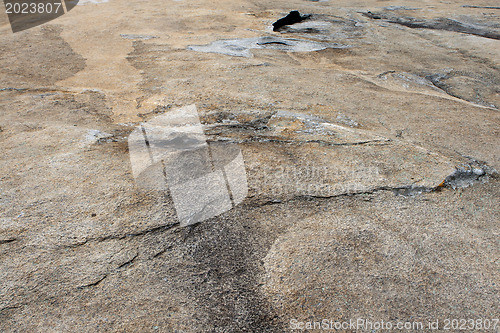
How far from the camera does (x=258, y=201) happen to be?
231cm

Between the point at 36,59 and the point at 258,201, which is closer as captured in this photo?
the point at 258,201

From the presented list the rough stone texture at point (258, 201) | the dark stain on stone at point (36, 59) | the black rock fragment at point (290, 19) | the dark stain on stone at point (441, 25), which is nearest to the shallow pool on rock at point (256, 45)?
the rough stone texture at point (258, 201)

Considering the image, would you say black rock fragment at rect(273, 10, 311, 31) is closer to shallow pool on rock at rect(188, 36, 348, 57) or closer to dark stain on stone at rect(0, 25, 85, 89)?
shallow pool on rock at rect(188, 36, 348, 57)

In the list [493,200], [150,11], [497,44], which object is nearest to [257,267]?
[493,200]

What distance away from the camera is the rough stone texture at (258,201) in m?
1.72

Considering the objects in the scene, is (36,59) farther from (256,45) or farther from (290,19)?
(290,19)

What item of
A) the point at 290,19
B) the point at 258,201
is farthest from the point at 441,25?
the point at 258,201

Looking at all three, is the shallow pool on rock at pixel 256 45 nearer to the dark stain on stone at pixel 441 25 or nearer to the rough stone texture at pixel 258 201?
the rough stone texture at pixel 258 201

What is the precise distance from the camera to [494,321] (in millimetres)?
1634

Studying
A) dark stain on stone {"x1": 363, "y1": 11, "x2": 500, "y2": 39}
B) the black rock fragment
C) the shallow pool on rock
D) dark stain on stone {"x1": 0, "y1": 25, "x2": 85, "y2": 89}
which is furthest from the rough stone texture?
dark stain on stone {"x1": 363, "y1": 11, "x2": 500, "y2": 39}

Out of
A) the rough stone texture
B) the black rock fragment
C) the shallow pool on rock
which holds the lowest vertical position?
the rough stone texture

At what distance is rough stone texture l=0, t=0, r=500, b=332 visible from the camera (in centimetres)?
172

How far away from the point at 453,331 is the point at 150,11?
7297mm

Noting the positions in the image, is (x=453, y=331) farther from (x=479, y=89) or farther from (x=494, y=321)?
(x=479, y=89)
